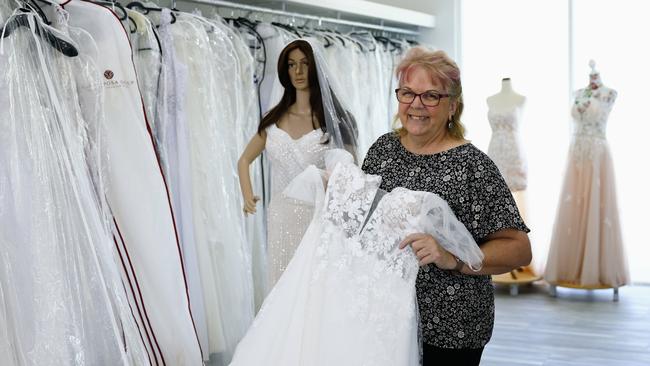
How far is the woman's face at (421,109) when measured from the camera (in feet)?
7.23

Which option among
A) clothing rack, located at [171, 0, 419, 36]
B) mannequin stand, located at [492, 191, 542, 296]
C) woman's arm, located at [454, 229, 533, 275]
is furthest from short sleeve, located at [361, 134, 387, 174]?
mannequin stand, located at [492, 191, 542, 296]

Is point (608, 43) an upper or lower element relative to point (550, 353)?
upper

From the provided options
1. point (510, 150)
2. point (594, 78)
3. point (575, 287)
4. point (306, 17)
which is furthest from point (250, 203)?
point (594, 78)

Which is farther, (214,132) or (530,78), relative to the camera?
(530,78)

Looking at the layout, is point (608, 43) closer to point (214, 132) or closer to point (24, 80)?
point (214, 132)

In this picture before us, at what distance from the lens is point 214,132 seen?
4055 mm

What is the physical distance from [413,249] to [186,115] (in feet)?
6.74

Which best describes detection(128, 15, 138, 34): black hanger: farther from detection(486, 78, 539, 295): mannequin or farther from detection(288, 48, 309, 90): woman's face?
detection(486, 78, 539, 295): mannequin

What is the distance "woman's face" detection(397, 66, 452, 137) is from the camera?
7.23 ft

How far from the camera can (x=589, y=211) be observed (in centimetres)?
605

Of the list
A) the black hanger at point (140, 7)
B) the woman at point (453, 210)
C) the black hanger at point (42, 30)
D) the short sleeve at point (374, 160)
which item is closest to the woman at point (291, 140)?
the black hanger at point (140, 7)

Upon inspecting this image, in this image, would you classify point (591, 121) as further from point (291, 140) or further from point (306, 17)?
point (291, 140)

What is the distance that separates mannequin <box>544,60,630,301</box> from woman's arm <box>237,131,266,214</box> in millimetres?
3015

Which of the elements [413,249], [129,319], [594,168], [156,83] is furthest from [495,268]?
[594,168]
